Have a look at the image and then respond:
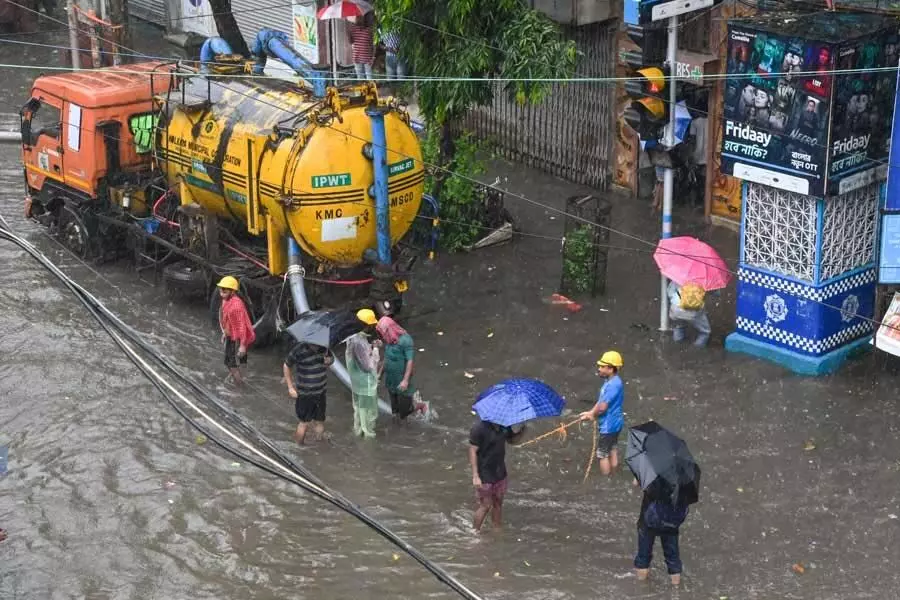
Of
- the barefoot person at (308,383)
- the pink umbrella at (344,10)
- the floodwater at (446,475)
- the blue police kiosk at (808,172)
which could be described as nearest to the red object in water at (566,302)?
the floodwater at (446,475)

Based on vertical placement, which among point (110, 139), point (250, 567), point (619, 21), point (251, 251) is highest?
point (619, 21)

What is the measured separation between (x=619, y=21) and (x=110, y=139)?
283 inches

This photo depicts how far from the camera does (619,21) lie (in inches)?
743

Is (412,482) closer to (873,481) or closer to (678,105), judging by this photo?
(873,481)

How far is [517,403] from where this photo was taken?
1090cm

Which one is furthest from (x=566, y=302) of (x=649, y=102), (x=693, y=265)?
(x=649, y=102)

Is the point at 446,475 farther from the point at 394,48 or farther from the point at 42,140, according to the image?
the point at 42,140

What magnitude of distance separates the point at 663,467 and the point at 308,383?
4075 millimetres

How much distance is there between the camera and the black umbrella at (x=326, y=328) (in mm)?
12500

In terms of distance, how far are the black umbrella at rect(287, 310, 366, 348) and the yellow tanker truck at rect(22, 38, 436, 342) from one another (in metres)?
1.71

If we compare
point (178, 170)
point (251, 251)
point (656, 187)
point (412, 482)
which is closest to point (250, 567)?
point (412, 482)

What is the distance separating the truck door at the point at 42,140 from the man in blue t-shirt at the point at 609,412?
9184 millimetres

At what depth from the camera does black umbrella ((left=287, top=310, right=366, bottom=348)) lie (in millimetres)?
12500

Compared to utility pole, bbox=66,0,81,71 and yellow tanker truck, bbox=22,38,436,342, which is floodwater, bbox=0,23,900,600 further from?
utility pole, bbox=66,0,81,71
